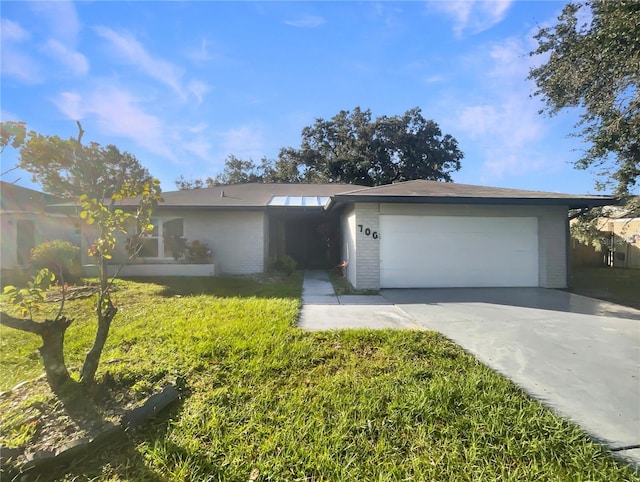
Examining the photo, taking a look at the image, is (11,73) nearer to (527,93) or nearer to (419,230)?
(419,230)

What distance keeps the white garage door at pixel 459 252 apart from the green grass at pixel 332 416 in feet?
14.4

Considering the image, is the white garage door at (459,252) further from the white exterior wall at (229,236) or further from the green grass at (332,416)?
the white exterior wall at (229,236)

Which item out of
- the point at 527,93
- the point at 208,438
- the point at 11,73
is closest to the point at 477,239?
the point at 527,93

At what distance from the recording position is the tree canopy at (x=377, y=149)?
25203mm

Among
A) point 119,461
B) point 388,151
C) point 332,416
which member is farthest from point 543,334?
point 388,151

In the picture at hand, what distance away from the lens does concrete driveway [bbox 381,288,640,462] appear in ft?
9.29

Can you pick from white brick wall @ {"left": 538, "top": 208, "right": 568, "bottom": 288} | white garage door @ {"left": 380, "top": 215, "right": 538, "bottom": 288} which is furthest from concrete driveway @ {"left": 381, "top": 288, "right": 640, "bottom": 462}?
white brick wall @ {"left": 538, "top": 208, "right": 568, "bottom": 288}

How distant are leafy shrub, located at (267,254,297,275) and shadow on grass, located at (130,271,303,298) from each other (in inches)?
24.4

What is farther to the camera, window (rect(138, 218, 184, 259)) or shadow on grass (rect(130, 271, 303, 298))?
window (rect(138, 218, 184, 259))

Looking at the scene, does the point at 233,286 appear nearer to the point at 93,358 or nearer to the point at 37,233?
the point at 93,358

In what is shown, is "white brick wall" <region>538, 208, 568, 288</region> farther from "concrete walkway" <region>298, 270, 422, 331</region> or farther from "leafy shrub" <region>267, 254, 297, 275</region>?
"leafy shrub" <region>267, 254, 297, 275</region>

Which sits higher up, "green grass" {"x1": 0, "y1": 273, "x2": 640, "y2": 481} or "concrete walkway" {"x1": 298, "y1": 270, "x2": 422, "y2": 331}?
"concrete walkway" {"x1": 298, "y1": 270, "x2": 422, "y2": 331}

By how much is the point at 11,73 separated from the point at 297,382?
15.3 feet

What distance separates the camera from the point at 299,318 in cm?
575
